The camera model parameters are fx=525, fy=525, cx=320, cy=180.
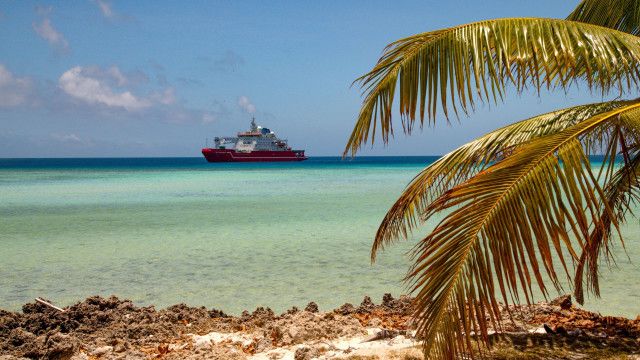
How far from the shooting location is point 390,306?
6867 mm

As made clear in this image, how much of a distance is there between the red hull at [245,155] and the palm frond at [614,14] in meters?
79.3

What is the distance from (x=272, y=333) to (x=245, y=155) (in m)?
80.0

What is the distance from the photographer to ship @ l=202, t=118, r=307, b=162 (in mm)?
82938

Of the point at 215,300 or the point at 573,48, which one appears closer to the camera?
the point at 573,48

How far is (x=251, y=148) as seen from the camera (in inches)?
3310

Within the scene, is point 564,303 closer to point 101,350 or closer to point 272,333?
point 272,333

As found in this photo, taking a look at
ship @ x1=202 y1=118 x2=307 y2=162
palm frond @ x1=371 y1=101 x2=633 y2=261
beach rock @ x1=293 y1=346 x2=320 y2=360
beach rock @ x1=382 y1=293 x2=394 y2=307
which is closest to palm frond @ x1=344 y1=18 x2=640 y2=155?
palm frond @ x1=371 y1=101 x2=633 y2=261

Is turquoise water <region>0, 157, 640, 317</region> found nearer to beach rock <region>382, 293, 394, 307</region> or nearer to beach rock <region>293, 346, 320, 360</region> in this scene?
beach rock <region>382, 293, 394, 307</region>

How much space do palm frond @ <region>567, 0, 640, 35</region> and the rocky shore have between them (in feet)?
9.51

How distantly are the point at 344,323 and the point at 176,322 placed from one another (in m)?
2.14

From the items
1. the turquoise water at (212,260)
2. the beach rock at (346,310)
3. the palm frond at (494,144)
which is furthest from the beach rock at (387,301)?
the palm frond at (494,144)

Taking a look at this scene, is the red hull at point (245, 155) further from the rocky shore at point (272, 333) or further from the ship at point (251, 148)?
the rocky shore at point (272, 333)

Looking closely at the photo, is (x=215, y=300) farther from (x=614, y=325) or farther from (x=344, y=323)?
(x=614, y=325)

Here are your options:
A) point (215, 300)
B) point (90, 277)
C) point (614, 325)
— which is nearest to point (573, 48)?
point (614, 325)
